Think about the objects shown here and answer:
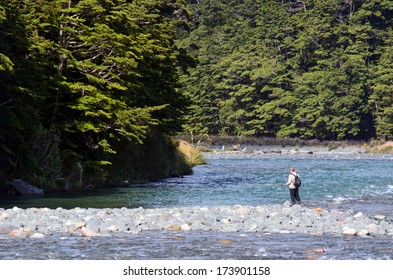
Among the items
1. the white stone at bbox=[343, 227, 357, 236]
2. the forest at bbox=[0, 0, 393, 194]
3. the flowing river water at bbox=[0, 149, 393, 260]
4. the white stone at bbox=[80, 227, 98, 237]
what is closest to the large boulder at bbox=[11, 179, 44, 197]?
the forest at bbox=[0, 0, 393, 194]

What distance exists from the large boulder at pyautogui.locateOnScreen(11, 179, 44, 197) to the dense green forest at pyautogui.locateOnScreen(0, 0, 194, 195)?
51 cm

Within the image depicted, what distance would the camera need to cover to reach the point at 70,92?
123 ft

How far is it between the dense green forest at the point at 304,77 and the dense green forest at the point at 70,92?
223ft

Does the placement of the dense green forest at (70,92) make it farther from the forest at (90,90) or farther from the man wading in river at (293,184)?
the man wading in river at (293,184)

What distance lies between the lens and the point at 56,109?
3806 centimetres

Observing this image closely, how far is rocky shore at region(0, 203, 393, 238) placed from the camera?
2120 centimetres

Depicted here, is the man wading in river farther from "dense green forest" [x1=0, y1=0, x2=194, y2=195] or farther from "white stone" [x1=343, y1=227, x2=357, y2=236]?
"dense green forest" [x1=0, y1=0, x2=194, y2=195]

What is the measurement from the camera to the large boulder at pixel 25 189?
112 feet

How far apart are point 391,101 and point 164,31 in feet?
203

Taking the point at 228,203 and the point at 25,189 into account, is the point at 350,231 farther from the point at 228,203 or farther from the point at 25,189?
the point at 25,189

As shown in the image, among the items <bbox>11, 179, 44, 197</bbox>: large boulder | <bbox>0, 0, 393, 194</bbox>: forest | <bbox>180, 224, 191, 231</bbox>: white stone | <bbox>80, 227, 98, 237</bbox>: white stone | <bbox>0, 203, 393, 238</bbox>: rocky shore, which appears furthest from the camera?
<bbox>0, 0, 393, 194</bbox>: forest

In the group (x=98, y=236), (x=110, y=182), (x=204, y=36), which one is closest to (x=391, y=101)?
(x=204, y=36)

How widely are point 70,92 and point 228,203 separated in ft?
30.7
